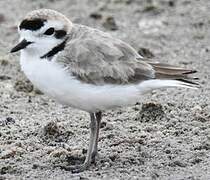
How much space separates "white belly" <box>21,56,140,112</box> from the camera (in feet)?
19.1

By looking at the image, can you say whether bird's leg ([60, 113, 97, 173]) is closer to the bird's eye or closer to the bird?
the bird

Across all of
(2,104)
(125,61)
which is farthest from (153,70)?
(2,104)

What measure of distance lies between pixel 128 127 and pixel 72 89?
1.40 m

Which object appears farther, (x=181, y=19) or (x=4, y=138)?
(x=181, y=19)

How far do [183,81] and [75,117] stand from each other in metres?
1.76

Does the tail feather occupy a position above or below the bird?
below

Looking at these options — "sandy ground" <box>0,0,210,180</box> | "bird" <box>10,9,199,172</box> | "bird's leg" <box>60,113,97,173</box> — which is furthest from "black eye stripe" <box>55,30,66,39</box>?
"sandy ground" <box>0,0,210,180</box>

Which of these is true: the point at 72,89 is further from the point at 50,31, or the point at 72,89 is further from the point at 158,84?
the point at 158,84

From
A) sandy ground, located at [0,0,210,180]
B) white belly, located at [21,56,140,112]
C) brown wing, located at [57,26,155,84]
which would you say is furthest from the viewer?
sandy ground, located at [0,0,210,180]

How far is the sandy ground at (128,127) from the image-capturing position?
6039mm

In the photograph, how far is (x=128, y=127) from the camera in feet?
23.2

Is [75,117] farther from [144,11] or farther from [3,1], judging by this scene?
[3,1]

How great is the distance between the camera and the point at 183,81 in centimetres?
605

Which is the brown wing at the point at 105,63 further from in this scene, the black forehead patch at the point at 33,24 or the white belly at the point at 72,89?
the black forehead patch at the point at 33,24
